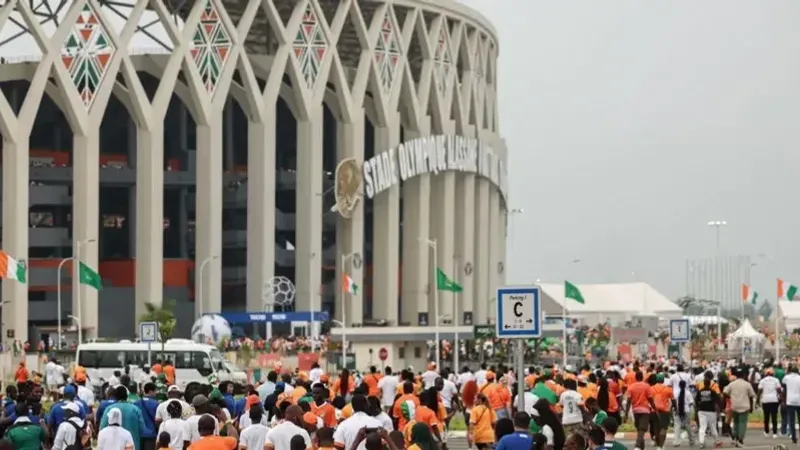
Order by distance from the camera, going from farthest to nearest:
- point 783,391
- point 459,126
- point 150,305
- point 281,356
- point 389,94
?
point 459,126, point 389,94, point 150,305, point 281,356, point 783,391

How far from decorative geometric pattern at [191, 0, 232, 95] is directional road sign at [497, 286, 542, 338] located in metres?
65.3

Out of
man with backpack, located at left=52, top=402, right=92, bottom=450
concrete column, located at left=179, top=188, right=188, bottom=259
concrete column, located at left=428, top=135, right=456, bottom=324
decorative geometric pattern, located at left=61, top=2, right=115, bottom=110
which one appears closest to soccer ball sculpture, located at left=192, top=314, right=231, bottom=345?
decorative geometric pattern, located at left=61, top=2, right=115, bottom=110

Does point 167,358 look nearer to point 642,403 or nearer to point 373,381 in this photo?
point 373,381

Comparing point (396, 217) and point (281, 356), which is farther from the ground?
point (396, 217)

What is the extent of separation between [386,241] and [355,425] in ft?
245

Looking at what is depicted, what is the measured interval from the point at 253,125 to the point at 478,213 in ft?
81.4

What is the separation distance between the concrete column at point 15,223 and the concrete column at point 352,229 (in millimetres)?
19368

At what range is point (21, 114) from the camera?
76.0 m

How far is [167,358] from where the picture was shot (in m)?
54.8

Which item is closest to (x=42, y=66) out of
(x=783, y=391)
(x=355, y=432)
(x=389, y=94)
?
(x=389, y=94)

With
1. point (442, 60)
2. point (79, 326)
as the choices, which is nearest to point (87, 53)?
point (79, 326)

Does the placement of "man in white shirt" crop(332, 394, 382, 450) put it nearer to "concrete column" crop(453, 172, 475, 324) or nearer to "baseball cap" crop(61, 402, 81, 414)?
"baseball cap" crop(61, 402, 81, 414)

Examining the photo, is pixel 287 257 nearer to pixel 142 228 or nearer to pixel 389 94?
pixel 389 94

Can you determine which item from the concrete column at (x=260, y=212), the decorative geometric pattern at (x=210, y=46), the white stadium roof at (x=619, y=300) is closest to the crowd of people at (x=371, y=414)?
the decorative geometric pattern at (x=210, y=46)
